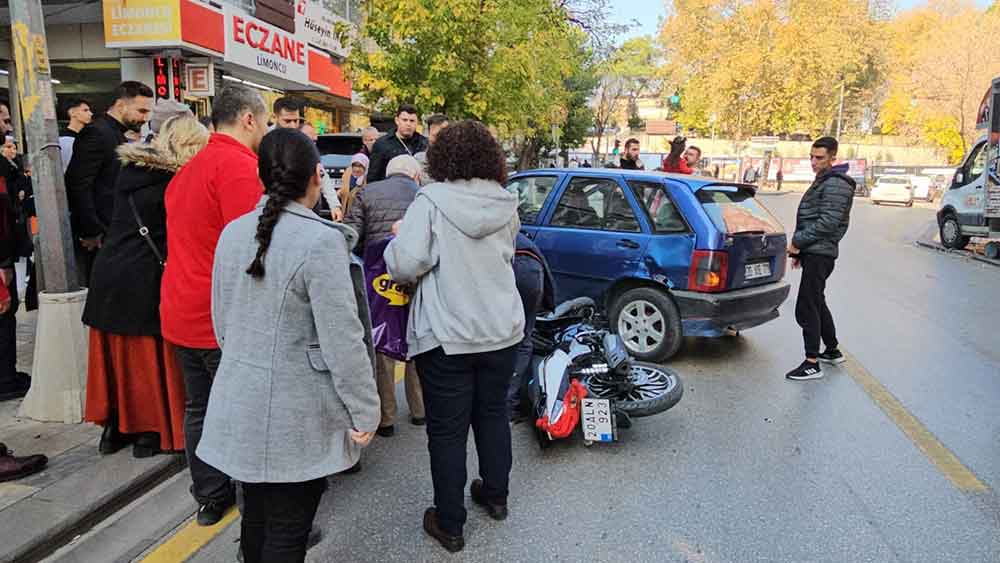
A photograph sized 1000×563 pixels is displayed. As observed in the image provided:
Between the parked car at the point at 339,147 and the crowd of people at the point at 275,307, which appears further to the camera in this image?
the parked car at the point at 339,147

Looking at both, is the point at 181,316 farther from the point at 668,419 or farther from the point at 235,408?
the point at 668,419

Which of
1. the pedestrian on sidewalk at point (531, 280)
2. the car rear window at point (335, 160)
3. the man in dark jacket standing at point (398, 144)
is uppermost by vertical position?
the man in dark jacket standing at point (398, 144)

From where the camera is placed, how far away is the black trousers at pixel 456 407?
3.08m

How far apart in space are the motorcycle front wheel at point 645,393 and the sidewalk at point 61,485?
2.47 m

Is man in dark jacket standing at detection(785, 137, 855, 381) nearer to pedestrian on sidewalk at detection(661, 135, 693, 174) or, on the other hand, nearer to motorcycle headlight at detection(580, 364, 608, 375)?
motorcycle headlight at detection(580, 364, 608, 375)

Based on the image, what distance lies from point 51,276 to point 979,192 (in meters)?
16.2

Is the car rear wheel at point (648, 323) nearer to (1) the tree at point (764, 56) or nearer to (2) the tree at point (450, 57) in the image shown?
(2) the tree at point (450, 57)

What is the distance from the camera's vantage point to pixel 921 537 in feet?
10.9

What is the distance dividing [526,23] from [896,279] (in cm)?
783

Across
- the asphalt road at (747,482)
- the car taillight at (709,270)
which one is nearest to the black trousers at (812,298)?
the asphalt road at (747,482)

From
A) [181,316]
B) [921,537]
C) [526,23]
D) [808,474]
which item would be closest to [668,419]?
[808,474]

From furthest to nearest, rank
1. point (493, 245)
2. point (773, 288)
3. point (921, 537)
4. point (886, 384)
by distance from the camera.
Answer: point (773, 288), point (886, 384), point (921, 537), point (493, 245)

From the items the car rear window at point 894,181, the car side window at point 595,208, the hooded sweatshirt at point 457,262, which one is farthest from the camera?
the car rear window at point 894,181

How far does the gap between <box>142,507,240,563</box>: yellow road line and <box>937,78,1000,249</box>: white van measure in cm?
1479
